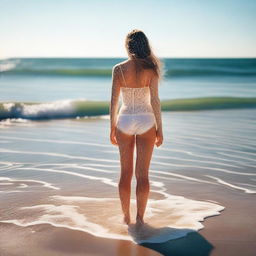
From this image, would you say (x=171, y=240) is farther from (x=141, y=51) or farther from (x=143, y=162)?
(x=141, y=51)

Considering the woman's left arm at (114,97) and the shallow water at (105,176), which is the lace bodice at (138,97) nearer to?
the woman's left arm at (114,97)

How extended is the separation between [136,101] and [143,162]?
2.02 ft

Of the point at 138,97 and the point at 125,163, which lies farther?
the point at 125,163

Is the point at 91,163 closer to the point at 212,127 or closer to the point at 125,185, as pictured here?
the point at 125,185

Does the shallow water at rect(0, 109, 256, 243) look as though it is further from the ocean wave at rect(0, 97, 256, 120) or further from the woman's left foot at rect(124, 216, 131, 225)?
the ocean wave at rect(0, 97, 256, 120)

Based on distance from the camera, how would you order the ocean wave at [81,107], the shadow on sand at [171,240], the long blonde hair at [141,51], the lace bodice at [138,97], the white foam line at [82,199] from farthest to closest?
the ocean wave at [81,107]
the white foam line at [82,199]
the lace bodice at [138,97]
the long blonde hair at [141,51]
the shadow on sand at [171,240]

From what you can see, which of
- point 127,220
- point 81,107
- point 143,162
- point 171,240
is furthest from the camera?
point 81,107

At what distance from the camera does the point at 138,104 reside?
453 cm

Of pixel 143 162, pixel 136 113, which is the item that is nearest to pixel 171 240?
pixel 143 162

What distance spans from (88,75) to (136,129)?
35.2 metres

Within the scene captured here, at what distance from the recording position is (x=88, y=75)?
3925cm

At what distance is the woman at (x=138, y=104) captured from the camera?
4.48m

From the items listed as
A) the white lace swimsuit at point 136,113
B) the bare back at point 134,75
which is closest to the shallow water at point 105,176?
the white lace swimsuit at point 136,113

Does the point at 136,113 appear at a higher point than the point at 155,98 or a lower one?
lower
